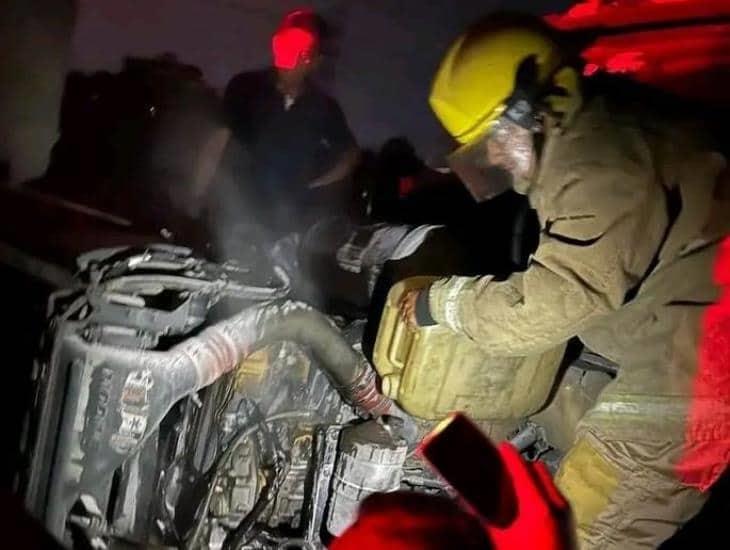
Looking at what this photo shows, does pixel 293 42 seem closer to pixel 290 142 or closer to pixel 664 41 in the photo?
pixel 290 142

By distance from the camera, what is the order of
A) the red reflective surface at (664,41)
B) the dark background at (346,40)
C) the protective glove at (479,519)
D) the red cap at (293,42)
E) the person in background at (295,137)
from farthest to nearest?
the dark background at (346,40)
the person in background at (295,137)
the red cap at (293,42)
the red reflective surface at (664,41)
the protective glove at (479,519)

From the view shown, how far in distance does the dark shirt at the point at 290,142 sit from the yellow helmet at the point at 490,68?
273 centimetres

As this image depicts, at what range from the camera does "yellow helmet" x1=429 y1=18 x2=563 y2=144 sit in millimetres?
2523

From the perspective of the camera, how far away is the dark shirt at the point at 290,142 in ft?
17.4

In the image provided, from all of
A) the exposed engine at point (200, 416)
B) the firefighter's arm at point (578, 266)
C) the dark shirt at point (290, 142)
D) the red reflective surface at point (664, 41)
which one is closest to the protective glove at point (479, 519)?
the firefighter's arm at point (578, 266)

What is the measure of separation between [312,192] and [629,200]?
10.1 ft

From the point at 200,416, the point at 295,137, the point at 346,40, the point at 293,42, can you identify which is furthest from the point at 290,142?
the point at 200,416

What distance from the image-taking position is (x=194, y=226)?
5.64 m

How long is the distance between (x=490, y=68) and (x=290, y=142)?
2887 mm

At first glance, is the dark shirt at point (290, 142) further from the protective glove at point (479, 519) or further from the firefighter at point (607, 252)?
the protective glove at point (479, 519)

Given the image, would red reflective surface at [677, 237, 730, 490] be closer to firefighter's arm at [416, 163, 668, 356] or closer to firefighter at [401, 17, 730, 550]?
firefighter at [401, 17, 730, 550]

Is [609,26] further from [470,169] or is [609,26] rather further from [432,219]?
[470,169]

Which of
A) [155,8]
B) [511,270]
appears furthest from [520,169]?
[155,8]

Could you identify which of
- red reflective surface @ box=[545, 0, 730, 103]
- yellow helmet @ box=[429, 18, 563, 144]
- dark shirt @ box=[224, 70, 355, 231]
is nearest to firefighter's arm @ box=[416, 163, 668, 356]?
yellow helmet @ box=[429, 18, 563, 144]
